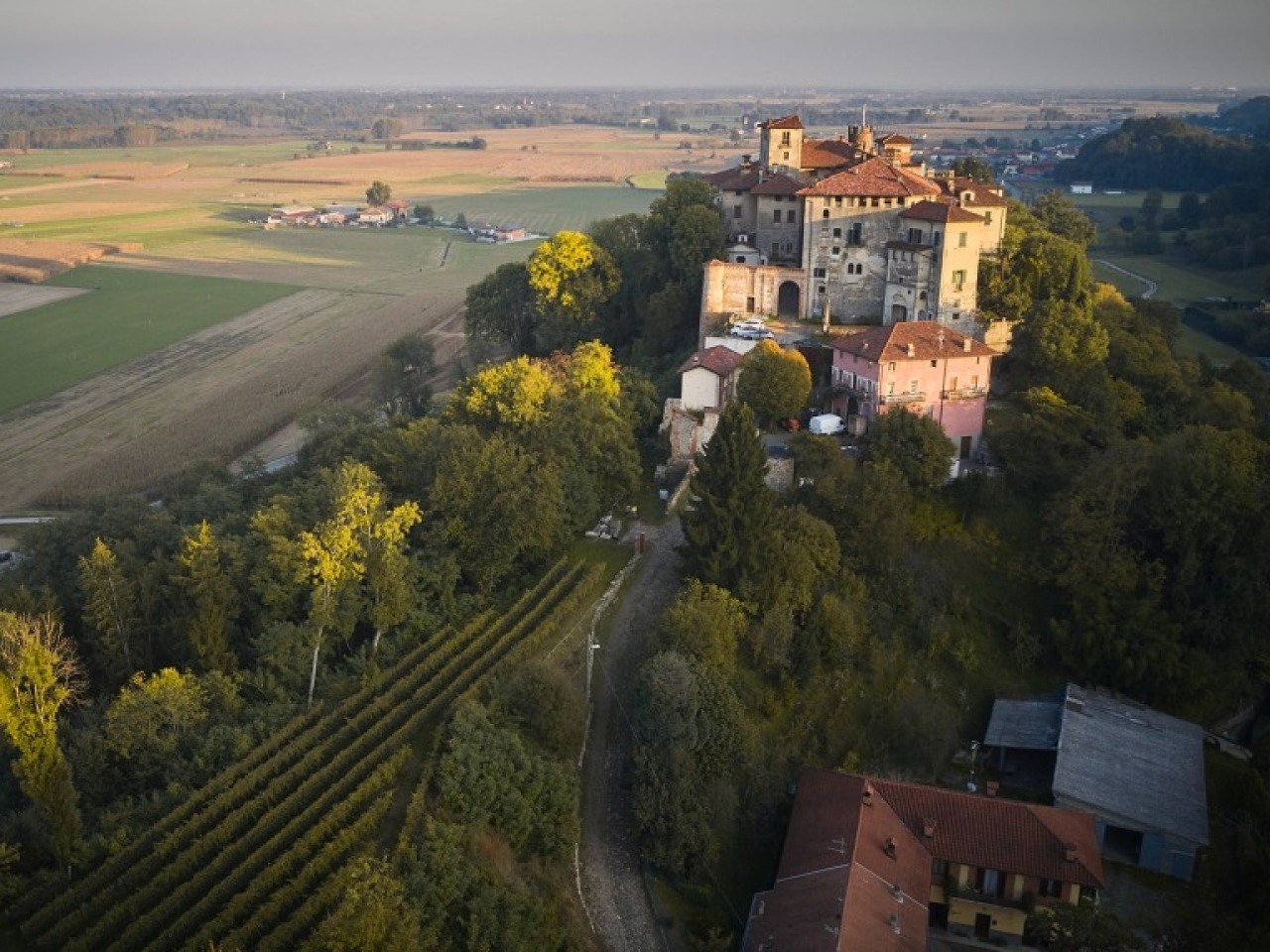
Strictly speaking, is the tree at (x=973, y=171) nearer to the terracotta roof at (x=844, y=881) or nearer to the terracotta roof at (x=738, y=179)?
the terracotta roof at (x=738, y=179)

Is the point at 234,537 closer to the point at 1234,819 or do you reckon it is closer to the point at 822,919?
Result: the point at 822,919

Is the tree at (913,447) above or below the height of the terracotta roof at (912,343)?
below

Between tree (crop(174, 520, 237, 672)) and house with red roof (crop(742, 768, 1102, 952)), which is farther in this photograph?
tree (crop(174, 520, 237, 672))

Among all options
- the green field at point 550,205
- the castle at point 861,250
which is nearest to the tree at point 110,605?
the castle at point 861,250

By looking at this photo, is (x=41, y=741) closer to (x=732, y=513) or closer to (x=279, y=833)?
(x=279, y=833)

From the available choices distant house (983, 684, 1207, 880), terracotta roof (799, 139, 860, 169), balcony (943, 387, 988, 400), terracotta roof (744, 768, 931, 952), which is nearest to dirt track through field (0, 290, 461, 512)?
terracotta roof (799, 139, 860, 169)

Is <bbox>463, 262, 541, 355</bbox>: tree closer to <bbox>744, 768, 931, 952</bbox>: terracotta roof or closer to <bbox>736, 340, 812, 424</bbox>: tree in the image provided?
<bbox>736, 340, 812, 424</bbox>: tree

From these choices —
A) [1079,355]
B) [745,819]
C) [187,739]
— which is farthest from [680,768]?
[1079,355]
